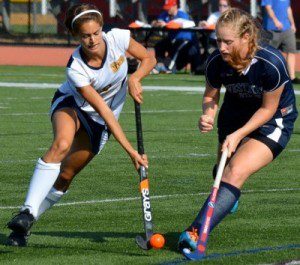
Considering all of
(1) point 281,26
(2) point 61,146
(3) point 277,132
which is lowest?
(1) point 281,26

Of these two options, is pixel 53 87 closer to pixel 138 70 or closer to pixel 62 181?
pixel 62 181

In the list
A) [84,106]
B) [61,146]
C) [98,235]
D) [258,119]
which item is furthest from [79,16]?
[98,235]

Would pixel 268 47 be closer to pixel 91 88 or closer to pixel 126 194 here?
pixel 91 88

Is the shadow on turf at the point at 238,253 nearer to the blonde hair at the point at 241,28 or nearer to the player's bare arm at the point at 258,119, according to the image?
the player's bare arm at the point at 258,119

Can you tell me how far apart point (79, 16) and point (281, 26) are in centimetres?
1594

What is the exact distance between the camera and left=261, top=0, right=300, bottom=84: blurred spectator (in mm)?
23250

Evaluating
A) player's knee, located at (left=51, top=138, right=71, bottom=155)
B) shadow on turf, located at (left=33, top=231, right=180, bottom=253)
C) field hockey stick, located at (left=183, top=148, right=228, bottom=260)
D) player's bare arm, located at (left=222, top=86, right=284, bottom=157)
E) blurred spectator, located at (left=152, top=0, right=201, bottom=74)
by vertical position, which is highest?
player's bare arm, located at (left=222, top=86, right=284, bottom=157)

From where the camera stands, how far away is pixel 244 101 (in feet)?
26.1

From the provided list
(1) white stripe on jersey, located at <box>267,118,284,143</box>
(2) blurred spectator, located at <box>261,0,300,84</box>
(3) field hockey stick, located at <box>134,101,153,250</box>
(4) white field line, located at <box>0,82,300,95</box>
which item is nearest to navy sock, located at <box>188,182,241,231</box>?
(3) field hockey stick, located at <box>134,101,153,250</box>

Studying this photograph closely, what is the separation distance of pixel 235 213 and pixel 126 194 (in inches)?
50.8

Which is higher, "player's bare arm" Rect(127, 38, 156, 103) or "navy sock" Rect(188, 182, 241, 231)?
"player's bare arm" Rect(127, 38, 156, 103)

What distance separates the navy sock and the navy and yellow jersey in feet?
1.52

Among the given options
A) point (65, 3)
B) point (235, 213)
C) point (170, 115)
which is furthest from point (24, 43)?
point (235, 213)

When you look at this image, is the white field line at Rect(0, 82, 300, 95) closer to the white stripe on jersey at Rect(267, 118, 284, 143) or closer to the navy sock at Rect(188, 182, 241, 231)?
the white stripe on jersey at Rect(267, 118, 284, 143)
